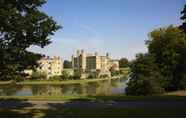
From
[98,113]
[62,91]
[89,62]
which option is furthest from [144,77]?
[89,62]

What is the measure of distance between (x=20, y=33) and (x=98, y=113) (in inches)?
256

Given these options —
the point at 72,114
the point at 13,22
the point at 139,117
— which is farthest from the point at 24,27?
the point at 139,117

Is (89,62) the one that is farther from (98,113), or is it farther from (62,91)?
(98,113)

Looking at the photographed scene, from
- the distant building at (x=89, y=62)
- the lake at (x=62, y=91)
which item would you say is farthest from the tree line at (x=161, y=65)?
the distant building at (x=89, y=62)

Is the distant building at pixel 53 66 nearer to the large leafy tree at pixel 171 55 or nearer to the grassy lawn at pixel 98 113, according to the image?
the large leafy tree at pixel 171 55

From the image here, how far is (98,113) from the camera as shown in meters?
18.5

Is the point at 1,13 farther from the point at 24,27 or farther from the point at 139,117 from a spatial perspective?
the point at 139,117

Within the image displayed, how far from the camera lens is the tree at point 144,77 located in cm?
4103

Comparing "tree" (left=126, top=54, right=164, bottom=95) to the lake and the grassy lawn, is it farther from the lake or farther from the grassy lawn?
the grassy lawn

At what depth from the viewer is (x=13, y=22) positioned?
16.3 metres

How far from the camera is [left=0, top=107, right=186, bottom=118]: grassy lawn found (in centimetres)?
1778

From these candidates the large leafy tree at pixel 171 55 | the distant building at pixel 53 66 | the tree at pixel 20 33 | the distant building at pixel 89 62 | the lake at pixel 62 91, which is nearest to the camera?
the tree at pixel 20 33

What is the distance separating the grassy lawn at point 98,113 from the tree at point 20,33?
9.51 feet

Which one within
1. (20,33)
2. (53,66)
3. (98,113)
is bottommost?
(98,113)
